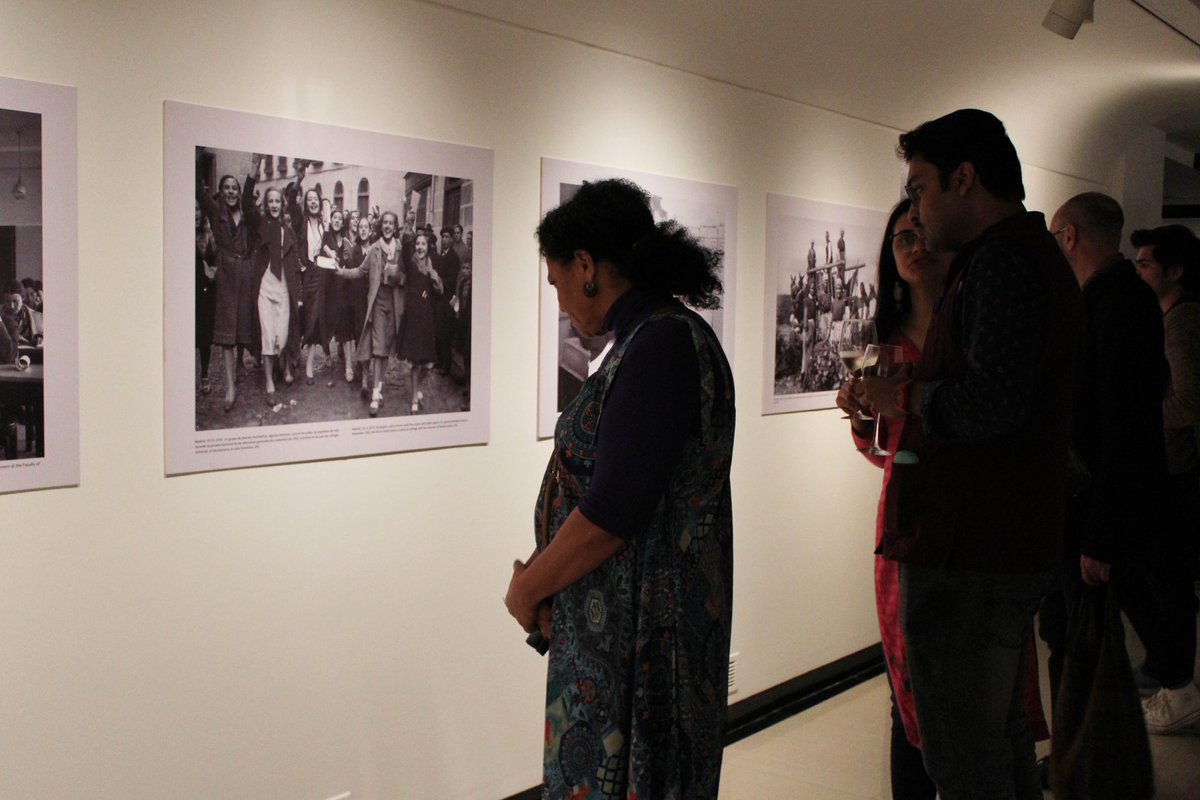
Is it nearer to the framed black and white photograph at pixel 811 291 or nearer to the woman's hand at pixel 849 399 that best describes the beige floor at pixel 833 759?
Answer: the framed black and white photograph at pixel 811 291

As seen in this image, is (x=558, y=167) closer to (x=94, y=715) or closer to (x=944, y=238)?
(x=944, y=238)

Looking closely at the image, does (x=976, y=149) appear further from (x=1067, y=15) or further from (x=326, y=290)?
(x=1067, y=15)

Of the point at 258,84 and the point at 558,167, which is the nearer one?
the point at 258,84

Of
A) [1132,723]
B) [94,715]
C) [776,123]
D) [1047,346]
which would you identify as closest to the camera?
[1047,346]

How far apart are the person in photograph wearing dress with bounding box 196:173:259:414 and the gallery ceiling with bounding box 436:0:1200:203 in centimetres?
102

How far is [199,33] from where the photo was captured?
290cm

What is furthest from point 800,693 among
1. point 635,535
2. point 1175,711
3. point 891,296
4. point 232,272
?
point 232,272

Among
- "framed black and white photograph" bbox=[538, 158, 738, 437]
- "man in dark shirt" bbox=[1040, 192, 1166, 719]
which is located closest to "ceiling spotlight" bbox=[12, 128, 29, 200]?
"framed black and white photograph" bbox=[538, 158, 738, 437]

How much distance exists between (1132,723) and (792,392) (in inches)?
89.2

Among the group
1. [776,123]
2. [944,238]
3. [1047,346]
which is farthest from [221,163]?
[776,123]

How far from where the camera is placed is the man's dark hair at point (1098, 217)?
387cm

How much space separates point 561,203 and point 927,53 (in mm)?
2783

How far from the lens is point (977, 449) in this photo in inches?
99.7

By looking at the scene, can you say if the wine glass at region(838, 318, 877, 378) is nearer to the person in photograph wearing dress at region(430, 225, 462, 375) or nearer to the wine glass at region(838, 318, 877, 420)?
the wine glass at region(838, 318, 877, 420)
